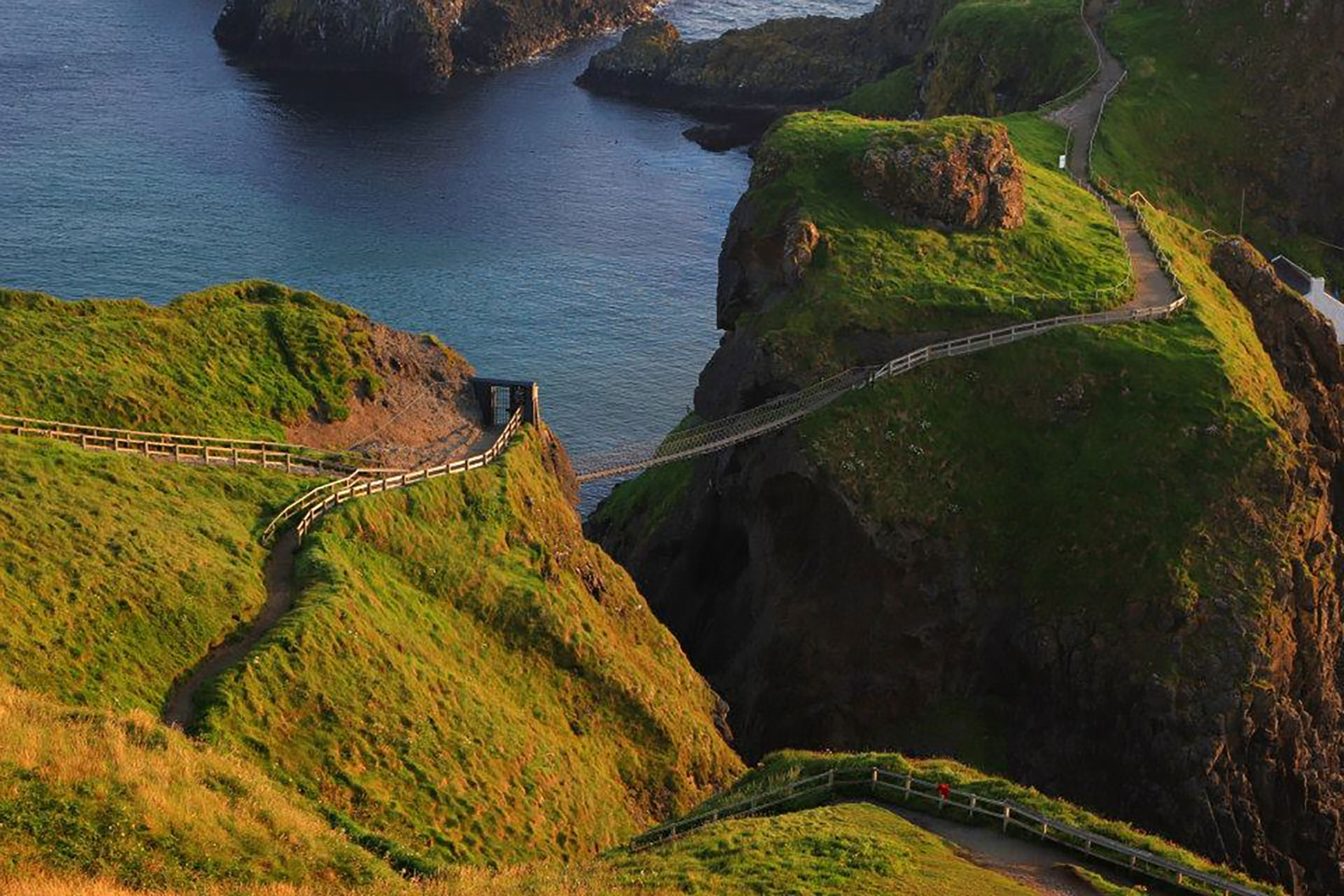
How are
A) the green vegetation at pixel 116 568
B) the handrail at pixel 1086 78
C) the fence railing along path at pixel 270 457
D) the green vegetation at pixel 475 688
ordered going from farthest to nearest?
the handrail at pixel 1086 78 → the fence railing along path at pixel 270 457 → the green vegetation at pixel 475 688 → the green vegetation at pixel 116 568

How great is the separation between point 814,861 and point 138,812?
1792 centimetres

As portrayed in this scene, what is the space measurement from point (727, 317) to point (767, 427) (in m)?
13.6

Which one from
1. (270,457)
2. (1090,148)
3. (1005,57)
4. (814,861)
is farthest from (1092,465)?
(1005,57)

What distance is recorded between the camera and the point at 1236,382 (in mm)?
88562

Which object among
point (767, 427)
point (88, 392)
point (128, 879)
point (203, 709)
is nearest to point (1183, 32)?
point (767, 427)

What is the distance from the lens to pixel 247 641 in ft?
184

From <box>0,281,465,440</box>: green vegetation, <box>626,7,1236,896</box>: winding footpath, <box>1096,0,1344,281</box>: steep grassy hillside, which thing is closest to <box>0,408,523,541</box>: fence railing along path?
<box>0,281,465,440</box>: green vegetation

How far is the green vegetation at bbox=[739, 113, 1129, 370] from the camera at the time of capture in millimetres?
90625

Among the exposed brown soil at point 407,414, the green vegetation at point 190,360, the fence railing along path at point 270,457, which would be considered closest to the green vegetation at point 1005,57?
the exposed brown soil at point 407,414

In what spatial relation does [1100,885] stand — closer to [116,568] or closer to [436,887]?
[436,887]

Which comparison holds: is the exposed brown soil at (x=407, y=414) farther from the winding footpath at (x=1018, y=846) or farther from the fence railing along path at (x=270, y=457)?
the winding footpath at (x=1018, y=846)

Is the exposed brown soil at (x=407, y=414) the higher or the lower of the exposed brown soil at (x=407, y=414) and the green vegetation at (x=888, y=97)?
the lower

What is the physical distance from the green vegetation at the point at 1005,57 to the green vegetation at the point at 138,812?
106717mm

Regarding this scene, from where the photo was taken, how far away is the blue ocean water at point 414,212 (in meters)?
128
